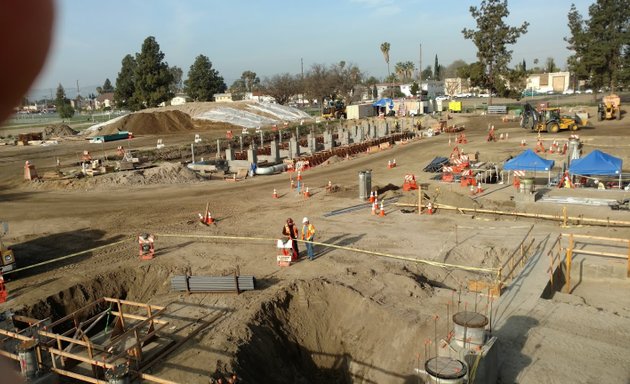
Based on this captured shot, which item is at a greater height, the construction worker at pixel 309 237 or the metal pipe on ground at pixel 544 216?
the construction worker at pixel 309 237

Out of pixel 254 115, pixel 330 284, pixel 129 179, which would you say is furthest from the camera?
pixel 254 115

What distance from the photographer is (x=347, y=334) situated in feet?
46.6

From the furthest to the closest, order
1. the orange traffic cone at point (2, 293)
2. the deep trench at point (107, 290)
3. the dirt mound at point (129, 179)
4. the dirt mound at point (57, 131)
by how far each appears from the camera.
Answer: the dirt mound at point (57, 131) < the dirt mound at point (129, 179) < the deep trench at point (107, 290) < the orange traffic cone at point (2, 293)

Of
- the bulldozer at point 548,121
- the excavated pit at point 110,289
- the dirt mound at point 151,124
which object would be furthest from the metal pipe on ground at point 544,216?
the dirt mound at point 151,124

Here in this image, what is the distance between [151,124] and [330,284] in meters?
56.6

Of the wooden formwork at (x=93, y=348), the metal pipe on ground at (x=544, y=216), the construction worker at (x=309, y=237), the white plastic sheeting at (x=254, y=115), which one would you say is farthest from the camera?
the white plastic sheeting at (x=254, y=115)

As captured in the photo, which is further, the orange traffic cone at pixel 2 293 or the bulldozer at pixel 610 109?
the bulldozer at pixel 610 109

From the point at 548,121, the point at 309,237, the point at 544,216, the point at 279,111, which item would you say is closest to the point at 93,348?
the point at 309,237

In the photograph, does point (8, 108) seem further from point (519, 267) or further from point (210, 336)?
point (519, 267)

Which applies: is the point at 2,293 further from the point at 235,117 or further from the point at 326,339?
the point at 235,117

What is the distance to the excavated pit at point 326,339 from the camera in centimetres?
1280

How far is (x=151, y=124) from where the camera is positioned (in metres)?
66.3

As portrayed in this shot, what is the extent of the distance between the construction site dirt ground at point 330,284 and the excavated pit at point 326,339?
0.04 m

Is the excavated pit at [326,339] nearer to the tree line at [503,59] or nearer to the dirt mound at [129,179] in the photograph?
the dirt mound at [129,179]
